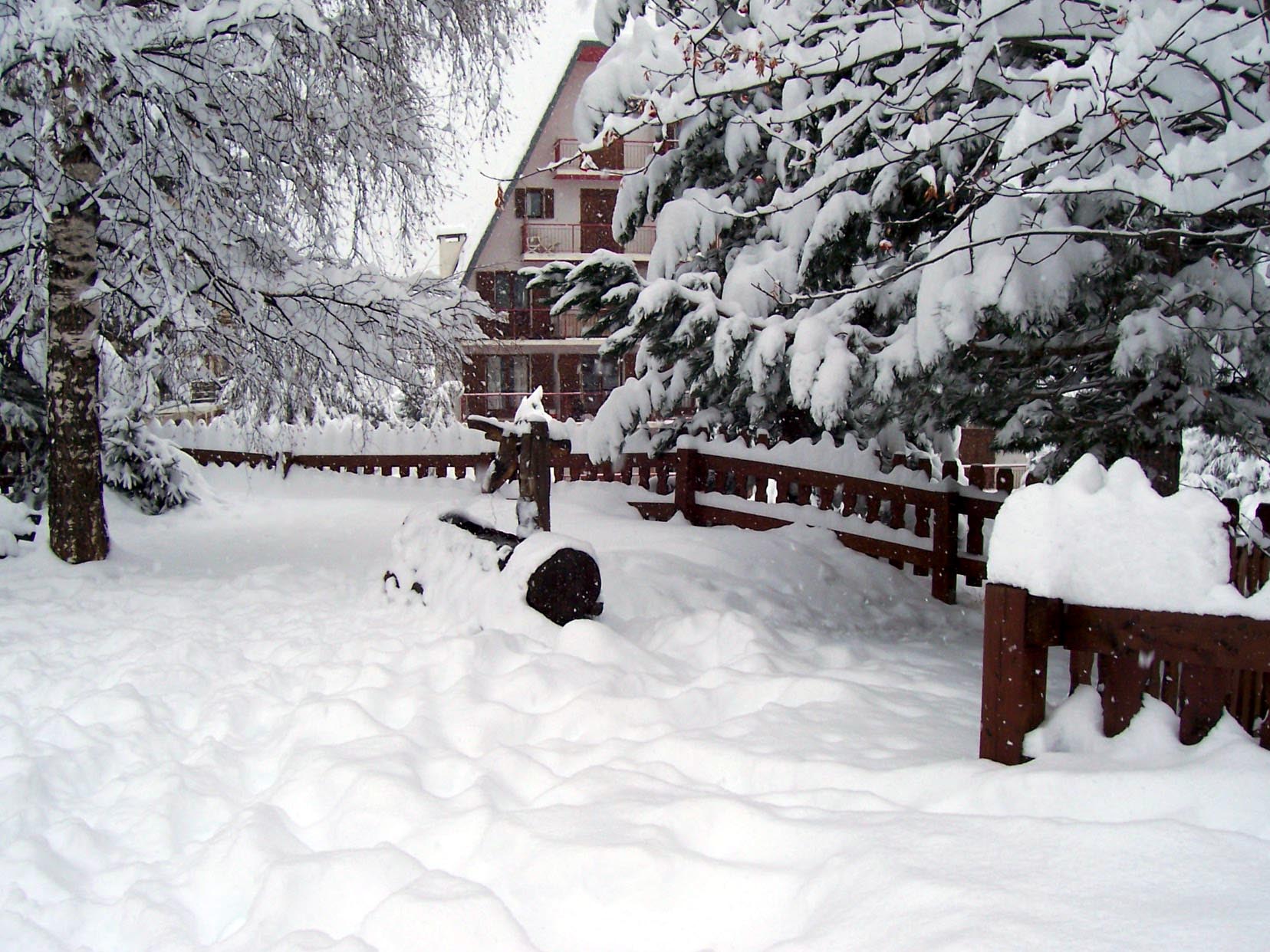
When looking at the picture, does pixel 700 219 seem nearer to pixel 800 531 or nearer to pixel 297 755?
pixel 800 531

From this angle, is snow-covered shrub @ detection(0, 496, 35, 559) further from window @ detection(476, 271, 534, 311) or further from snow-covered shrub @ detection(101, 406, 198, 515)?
window @ detection(476, 271, 534, 311)

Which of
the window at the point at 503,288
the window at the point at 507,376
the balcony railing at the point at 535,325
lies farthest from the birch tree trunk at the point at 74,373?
the window at the point at 507,376

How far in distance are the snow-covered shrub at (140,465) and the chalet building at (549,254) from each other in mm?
12795

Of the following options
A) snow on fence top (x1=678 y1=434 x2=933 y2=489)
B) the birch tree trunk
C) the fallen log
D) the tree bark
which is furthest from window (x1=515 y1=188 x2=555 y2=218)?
the tree bark

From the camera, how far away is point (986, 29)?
394cm

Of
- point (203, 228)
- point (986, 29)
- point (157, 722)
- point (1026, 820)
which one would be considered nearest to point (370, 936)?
point (1026, 820)

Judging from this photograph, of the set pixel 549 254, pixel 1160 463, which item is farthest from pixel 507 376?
pixel 1160 463

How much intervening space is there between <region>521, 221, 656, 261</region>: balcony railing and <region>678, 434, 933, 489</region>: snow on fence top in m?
17.2

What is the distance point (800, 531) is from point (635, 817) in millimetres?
4989

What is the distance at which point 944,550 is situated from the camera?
695 centimetres

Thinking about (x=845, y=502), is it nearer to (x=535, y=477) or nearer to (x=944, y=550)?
(x=944, y=550)

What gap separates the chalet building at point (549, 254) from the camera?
79.6 ft

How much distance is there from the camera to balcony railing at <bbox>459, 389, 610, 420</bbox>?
25.7 m

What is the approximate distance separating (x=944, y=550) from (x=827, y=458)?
1328mm
